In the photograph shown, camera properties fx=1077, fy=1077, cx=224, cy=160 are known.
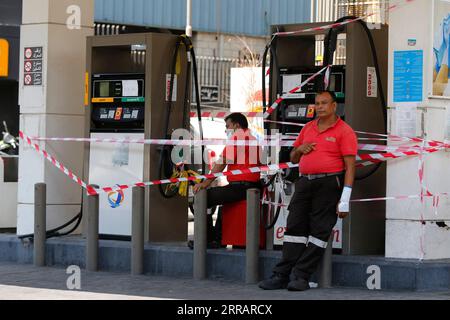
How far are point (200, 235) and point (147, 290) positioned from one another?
0.95m

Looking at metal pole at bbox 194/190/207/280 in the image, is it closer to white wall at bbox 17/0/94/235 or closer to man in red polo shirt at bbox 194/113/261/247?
man in red polo shirt at bbox 194/113/261/247

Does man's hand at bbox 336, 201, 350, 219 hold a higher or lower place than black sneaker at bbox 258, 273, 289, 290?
higher

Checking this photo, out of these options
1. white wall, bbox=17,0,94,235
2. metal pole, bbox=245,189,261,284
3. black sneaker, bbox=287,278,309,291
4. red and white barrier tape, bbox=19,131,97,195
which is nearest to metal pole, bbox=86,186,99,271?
red and white barrier tape, bbox=19,131,97,195

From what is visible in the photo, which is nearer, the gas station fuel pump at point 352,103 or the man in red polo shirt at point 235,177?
the gas station fuel pump at point 352,103

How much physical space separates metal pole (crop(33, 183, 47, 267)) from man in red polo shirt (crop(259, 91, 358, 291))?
11.0ft

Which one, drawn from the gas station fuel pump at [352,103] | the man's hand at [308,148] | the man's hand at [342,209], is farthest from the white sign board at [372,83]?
the man's hand at [342,209]

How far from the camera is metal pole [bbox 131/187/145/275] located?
11.8 meters

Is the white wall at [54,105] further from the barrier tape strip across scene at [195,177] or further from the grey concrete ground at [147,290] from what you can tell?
the grey concrete ground at [147,290]

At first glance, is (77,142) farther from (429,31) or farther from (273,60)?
(429,31)

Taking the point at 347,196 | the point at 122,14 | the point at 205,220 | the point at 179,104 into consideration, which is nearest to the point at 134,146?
the point at 179,104

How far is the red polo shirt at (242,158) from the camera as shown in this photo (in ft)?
38.3

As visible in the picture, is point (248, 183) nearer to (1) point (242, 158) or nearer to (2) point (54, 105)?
(1) point (242, 158)

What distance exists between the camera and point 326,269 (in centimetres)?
1059

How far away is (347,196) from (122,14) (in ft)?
82.9
